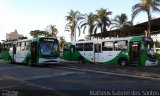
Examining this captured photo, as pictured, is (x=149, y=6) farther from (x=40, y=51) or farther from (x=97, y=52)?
(x=40, y=51)

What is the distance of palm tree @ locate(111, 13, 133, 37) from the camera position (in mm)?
57006

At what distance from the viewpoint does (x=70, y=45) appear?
39.7 meters

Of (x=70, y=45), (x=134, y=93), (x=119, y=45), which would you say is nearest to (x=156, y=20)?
(x=70, y=45)

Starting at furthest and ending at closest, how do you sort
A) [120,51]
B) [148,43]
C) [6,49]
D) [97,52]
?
1. [6,49]
2. [97,52]
3. [120,51]
4. [148,43]

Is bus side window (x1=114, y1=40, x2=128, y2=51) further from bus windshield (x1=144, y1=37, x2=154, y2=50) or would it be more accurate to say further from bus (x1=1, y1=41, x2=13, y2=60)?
bus (x1=1, y1=41, x2=13, y2=60)

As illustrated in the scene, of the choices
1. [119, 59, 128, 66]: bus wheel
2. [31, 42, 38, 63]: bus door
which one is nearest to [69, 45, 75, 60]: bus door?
[31, 42, 38, 63]: bus door

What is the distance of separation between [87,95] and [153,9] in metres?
37.2

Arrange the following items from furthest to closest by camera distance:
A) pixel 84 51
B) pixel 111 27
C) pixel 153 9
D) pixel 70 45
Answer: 1. pixel 111 27
2. pixel 153 9
3. pixel 70 45
4. pixel 84 51

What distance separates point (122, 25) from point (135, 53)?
29.9 metres

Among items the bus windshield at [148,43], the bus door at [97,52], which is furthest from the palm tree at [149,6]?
the bus windshield at [148,43]

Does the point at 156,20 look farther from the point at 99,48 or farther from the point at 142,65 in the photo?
the point at 142,65

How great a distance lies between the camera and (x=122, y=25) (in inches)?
2331

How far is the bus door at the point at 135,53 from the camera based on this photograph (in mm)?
29516

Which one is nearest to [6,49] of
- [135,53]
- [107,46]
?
[107,46]
